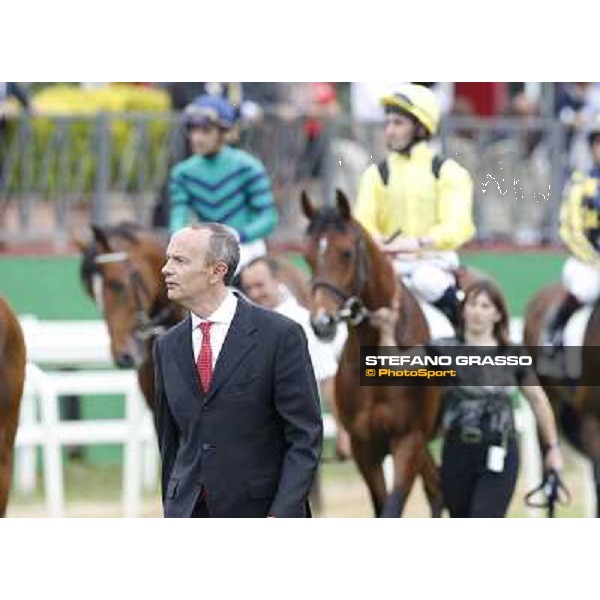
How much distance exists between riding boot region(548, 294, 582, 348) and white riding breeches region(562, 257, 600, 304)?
41mm

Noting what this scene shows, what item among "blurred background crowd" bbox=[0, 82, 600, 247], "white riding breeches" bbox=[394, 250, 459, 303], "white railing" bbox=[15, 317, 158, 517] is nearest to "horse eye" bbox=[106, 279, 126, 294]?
"white railing" bbox=[15, 317, 158, 517]

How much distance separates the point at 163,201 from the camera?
15180mm

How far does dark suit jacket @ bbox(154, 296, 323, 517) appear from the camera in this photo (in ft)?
27.4

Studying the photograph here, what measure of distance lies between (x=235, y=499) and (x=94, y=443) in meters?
7.62

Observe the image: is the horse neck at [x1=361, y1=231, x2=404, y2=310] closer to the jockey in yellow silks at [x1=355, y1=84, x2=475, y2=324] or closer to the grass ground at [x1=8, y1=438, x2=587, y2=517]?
the jockey in yellow silks at [x1=355, y1=84, x2=475, y2=324]

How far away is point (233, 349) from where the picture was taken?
837 centimetres

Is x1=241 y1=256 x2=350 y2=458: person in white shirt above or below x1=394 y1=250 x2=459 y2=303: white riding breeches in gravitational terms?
below

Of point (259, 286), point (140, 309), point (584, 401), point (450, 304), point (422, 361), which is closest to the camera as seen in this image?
point (422, 361)

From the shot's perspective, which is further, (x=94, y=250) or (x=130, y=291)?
(x=94, y=250)

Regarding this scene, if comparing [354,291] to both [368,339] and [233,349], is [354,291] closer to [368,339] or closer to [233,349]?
[368,339]

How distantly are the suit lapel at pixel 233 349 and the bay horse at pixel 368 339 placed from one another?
3.24 metres

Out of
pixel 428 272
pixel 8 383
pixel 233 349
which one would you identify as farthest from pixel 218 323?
pixel 428 272

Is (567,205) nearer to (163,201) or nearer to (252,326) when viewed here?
(163,201)

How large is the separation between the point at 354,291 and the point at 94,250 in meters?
2.10
